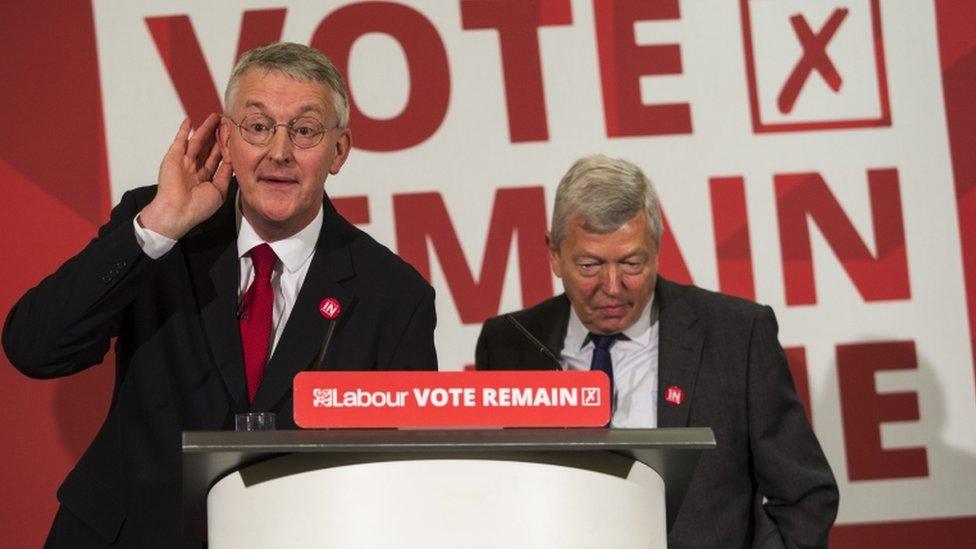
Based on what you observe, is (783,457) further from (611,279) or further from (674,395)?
(611,279)

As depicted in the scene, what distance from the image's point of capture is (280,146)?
8.45ft

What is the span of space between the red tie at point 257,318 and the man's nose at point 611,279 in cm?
87

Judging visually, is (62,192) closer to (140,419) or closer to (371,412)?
(140,419)

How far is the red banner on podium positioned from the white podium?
1.8 inches

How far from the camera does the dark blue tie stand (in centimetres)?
326

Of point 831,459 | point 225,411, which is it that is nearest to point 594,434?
point 225,411

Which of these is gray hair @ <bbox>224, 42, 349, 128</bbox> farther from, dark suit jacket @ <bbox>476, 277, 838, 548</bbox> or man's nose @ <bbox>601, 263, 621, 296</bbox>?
dark suit jacket @ <bbox>476, 277, 838, 548</bbox>

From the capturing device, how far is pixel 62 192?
4.08 metres

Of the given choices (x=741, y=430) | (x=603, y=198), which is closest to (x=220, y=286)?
(x=603, y=198)

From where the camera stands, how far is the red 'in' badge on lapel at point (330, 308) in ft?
8.31

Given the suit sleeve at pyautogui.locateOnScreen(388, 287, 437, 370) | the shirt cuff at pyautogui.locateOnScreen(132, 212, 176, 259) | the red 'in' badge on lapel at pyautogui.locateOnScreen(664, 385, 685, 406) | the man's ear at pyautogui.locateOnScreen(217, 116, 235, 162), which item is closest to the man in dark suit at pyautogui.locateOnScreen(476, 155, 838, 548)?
the red 'in' badge on lapel at pyautogui.locateOnScreen(664, 385, 685, 406)

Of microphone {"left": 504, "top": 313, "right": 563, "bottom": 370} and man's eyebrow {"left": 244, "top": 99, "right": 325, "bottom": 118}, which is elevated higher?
man's eyebrow {"left": 244, "top": 99, "right": 325, "bottom": 118}

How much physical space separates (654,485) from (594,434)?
16cm

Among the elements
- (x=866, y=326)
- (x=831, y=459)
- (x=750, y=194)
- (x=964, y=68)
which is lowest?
(x=831, y=459)
